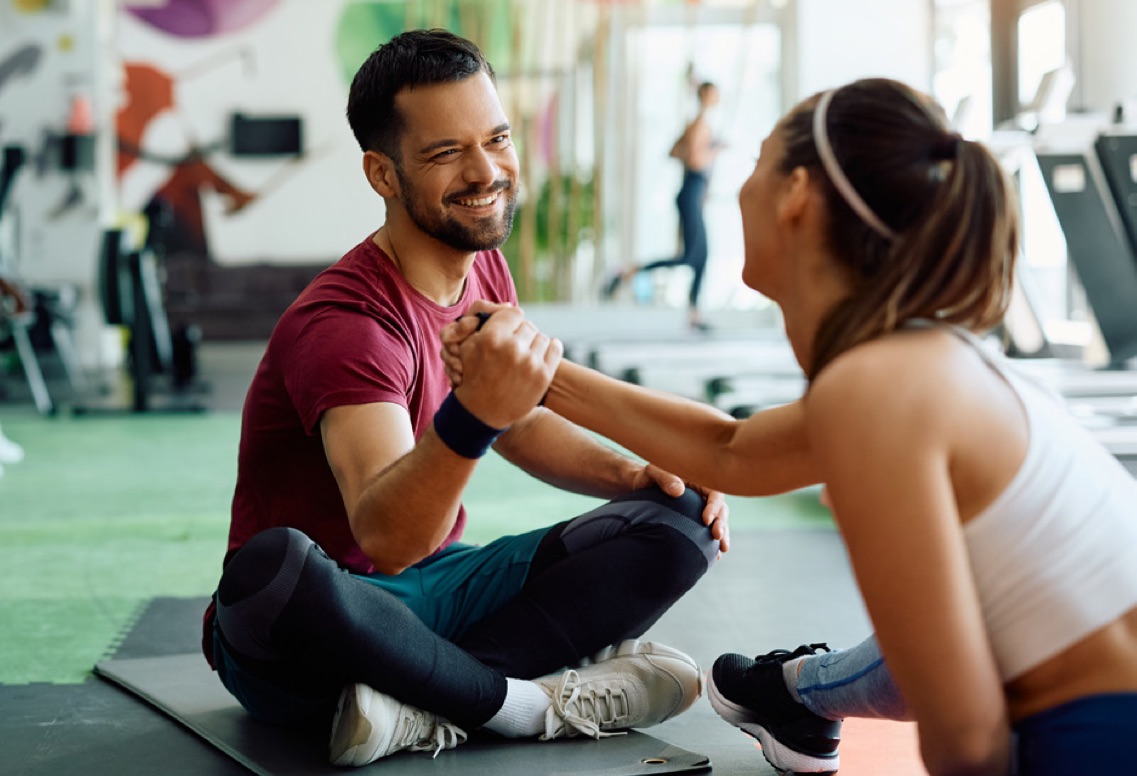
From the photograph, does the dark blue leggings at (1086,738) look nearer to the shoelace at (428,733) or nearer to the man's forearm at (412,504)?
the man's forearm at (412,504)

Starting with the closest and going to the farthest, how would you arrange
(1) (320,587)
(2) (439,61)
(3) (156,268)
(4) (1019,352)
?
(1) (320,587) < (2) (439,61) < (4) (1019,352) < (3) (156,268)

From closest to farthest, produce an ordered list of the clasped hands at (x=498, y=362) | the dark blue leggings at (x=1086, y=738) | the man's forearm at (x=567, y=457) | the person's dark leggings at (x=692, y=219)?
→ the dark blue leggings at (x=1086, y=738) < the clasped hands at (x=498, y=362) < the man's forearm at (x=567, y=457) < the person's dark leggings at (x=692, y=219)

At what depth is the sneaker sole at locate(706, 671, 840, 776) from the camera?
1.77 meters

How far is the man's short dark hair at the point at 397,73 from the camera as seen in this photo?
182cm

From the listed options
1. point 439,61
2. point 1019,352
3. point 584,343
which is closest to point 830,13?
point 584,343

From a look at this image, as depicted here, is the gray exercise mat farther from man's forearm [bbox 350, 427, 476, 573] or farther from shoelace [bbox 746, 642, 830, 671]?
man's forearm [bbox 350, 427, 476, 573]

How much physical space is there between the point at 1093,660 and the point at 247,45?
1155cm

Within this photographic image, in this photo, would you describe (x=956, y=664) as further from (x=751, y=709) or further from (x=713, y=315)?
(x=713, y=315)

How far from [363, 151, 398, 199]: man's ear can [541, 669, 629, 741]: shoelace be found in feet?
2.52

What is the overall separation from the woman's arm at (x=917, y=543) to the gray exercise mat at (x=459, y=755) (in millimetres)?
Answer: 721

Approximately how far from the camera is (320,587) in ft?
5.35

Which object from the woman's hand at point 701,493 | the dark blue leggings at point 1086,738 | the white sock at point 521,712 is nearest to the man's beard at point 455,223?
the woman's hand at point 701,493

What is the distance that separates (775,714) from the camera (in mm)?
1797

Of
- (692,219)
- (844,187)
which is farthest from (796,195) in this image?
(692,219)
